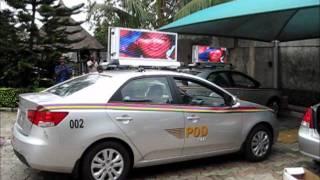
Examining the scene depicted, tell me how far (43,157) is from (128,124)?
1174mm

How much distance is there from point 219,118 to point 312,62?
8.11m

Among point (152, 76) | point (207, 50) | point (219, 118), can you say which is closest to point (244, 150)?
point (219, 118)

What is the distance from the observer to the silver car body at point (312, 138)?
6.58 m

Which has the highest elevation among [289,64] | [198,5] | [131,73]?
[198,5]

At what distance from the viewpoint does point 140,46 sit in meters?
8.30

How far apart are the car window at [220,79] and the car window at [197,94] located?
14.1 ft

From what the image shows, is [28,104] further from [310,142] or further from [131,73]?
[310,142]

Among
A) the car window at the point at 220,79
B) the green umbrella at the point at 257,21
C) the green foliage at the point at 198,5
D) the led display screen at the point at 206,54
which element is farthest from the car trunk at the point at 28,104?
the led display screen at the point at 206,54

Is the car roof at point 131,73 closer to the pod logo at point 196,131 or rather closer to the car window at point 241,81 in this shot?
the pod logo at point 196,131

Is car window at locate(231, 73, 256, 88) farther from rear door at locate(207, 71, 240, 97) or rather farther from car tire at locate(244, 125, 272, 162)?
car tire at locate(244, 125, 272, 162)

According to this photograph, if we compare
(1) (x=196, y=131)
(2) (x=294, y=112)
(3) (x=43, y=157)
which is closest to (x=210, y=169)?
(1) (x=196, y=131)

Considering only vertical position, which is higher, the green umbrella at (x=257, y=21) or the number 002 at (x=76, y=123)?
the green umbrella at (x=257, y=21)

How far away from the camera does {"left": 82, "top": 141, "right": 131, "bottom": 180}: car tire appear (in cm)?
595

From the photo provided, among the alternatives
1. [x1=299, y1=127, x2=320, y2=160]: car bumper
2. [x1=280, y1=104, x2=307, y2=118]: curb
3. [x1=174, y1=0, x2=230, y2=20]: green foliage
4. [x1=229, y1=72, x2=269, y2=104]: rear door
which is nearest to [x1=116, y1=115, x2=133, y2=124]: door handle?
[x1=299, y1=127, x2=320, y2=160]: car bumper
